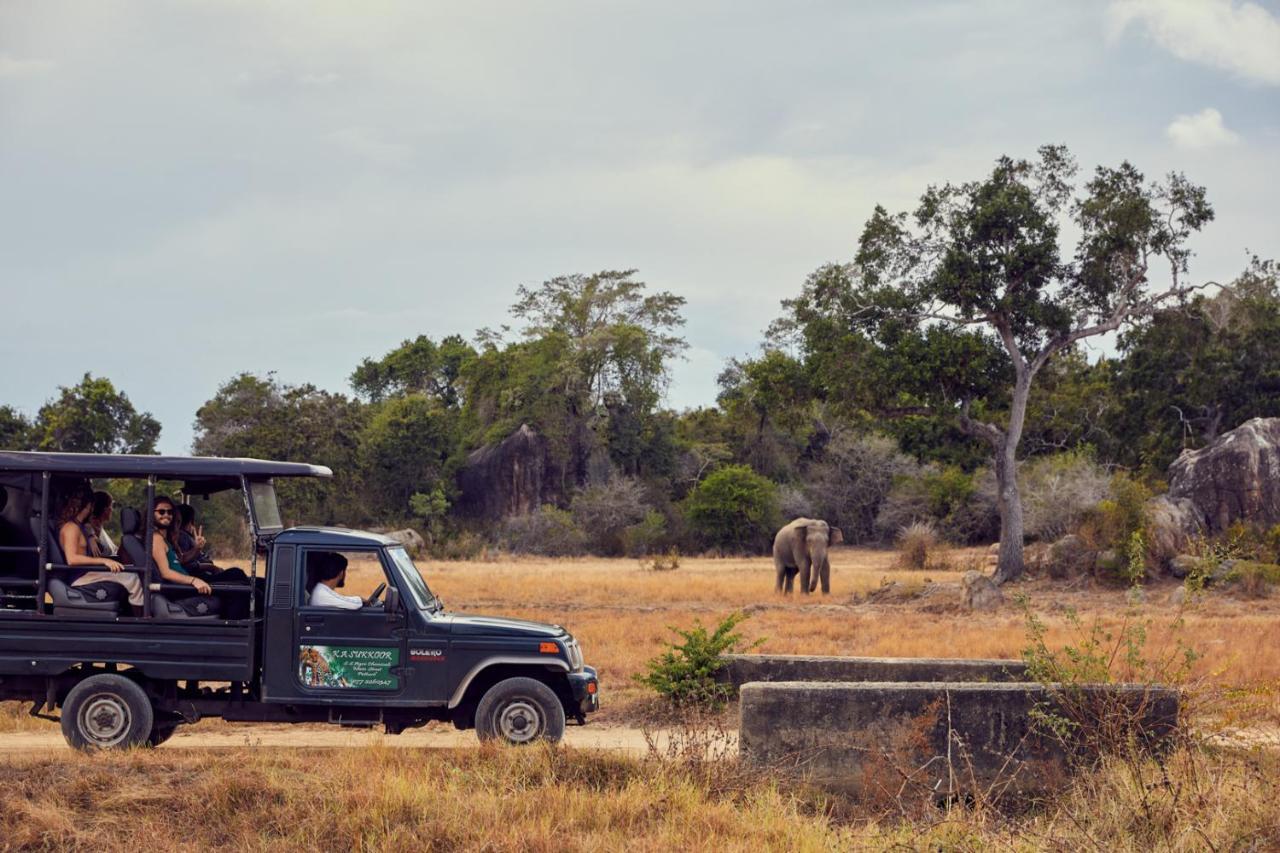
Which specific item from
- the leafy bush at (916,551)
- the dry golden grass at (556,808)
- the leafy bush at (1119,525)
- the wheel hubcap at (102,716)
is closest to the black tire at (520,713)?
the dry golden grass at (556,808)

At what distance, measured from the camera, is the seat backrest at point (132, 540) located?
998 cm

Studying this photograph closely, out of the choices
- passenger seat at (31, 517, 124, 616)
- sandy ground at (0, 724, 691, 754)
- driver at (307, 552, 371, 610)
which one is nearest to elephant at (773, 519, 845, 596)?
sandy ground at (0, 724, 691, 754)

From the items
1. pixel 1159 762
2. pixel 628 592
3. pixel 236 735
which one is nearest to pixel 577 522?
pixel 628 592

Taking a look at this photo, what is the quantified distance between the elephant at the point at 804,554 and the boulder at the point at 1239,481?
9109mm

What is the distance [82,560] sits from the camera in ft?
32.3

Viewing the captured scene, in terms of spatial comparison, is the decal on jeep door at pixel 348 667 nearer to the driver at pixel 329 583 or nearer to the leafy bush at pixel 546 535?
the driver at pixel 329 583

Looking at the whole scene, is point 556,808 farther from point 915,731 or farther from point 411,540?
point 411,540

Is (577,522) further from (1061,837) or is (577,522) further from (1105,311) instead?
(1061,837)

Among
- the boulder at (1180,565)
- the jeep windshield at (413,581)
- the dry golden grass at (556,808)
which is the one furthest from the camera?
the boulder at (1180,565)

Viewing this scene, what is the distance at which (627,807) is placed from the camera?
823 centimetres

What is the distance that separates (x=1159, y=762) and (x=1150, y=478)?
108ft

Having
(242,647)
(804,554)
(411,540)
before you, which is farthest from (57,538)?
(411,540)

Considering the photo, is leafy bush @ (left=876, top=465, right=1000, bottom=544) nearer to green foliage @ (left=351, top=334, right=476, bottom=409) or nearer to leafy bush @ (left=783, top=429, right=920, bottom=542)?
leafy bush @ (left=783, top=429, right=920, bottom=542)

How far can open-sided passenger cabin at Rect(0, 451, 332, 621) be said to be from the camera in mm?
9719
